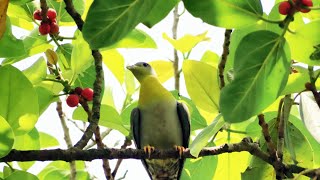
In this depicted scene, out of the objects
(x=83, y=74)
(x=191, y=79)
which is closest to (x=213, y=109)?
(x=191, y=79)

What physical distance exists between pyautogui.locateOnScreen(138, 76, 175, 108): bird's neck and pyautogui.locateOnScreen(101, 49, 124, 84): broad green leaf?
1.70 feet

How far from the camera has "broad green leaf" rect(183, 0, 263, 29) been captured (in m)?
1.73

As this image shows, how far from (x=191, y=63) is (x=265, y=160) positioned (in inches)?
24.5

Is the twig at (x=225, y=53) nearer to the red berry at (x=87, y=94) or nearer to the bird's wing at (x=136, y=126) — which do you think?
the red berry at (x=87, y=94)

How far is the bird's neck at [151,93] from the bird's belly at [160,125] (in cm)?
5

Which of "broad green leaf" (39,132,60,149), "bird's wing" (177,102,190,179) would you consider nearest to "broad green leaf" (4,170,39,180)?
"broad green leaf" (39,132,60,149)

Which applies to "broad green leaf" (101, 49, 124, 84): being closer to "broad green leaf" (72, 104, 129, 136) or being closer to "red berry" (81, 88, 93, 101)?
"broad green leaf" (72, 104, 129, 136)

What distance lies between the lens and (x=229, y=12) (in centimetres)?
179

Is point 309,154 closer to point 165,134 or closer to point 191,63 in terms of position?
point 191,63

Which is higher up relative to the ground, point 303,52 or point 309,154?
point 303,52

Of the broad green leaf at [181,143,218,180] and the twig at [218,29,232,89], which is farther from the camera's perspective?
the broad green leaf at [181,143,218,180]

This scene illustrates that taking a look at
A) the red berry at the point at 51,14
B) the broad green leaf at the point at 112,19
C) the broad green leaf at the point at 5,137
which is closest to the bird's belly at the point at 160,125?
the red berry at the point at 51,14

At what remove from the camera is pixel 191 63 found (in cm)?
284

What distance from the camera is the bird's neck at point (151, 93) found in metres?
4.20
